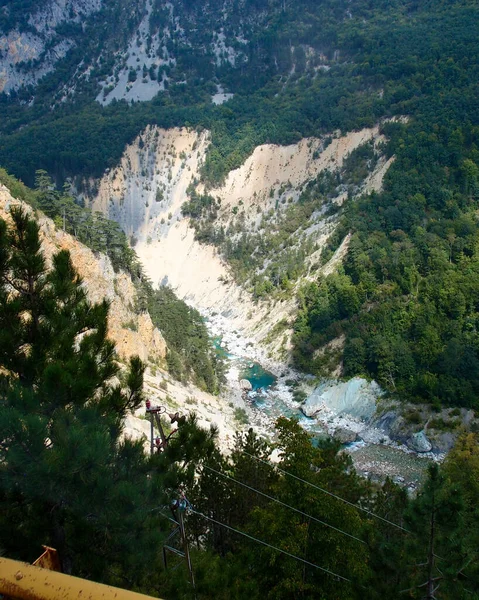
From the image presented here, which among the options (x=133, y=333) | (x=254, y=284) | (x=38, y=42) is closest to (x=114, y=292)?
(x=133, y=333)

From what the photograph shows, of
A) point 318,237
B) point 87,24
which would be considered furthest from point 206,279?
point 87,24

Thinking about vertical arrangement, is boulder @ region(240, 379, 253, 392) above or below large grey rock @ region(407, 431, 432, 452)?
below

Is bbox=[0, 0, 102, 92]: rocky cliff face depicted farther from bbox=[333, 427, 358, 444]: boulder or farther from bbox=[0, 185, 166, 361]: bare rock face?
bbox=[333, 427, 358, 444]: boulder


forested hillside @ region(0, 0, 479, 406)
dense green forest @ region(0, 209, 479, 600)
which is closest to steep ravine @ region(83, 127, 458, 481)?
forested hillside @ region(0, 0, 479, 406)

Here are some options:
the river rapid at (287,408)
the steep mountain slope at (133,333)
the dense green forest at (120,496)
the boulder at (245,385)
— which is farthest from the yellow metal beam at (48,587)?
the boulder at (245,385)

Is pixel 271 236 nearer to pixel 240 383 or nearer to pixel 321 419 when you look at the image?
pixel 240 383
